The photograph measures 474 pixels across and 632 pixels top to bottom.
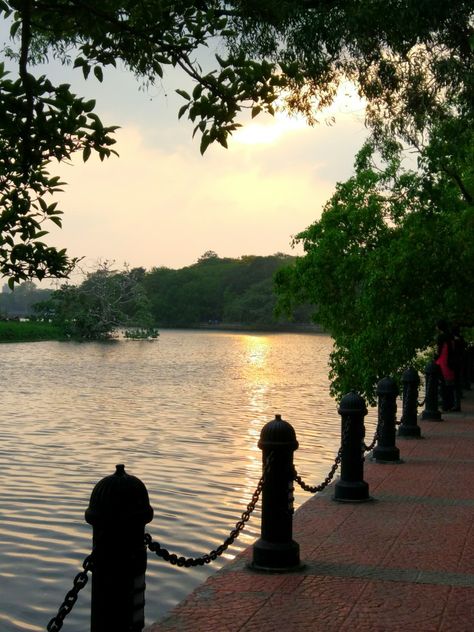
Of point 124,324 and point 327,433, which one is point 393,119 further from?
point 124,324

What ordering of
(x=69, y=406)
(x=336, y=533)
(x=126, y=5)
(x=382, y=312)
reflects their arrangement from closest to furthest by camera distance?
(x=126, y=5) → (x=336, y=533) → (x=382, y=312) → (x=69, y=406)

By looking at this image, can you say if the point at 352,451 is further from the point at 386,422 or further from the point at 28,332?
the point at 28,332

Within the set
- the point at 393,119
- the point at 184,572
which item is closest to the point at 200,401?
the point at 393,119

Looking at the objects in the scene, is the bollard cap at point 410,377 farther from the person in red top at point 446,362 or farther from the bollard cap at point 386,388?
the person in red top at point 446,362

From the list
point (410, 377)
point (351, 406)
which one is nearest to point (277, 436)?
point (351, 406)

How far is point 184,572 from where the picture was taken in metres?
9.28

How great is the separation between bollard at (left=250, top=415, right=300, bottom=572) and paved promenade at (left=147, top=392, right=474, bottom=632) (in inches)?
5.4

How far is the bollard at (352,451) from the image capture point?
9.99 m

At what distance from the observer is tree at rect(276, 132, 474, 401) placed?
24.2 metres

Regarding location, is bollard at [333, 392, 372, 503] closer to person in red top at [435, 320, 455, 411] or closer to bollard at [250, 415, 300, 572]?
bollard at [250, 415, 300, 572]

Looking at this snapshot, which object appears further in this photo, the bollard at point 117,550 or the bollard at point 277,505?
the bollard at point 277,505

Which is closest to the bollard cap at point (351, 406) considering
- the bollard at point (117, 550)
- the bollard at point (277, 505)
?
the bollard at point (277, 505)

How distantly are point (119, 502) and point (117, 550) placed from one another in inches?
9.1

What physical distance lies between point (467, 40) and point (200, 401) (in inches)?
735
